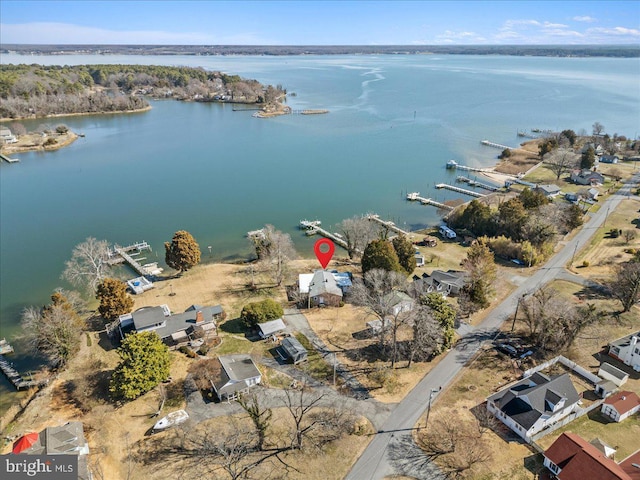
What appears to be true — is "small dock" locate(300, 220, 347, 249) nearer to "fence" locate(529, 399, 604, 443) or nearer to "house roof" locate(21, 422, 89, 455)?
"fence" locate(529, 399, 604, 443)

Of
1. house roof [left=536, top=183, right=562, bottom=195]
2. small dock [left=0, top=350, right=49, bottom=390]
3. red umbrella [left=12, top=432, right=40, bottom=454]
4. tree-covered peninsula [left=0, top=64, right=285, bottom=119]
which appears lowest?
small dock [left=0, top=350, right=49, bottom=390]

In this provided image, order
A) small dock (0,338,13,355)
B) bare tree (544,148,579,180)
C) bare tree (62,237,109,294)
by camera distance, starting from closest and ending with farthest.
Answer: small dock (0,338,13,355) < bare tree (62,237,109,294) < bare tree (544,148,579,180)

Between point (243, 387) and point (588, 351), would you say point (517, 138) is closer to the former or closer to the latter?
point (588, 351)

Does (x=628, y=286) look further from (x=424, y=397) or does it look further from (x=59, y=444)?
(x=59, y=444)

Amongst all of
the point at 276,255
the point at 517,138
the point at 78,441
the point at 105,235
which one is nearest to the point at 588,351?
the point at 276,255

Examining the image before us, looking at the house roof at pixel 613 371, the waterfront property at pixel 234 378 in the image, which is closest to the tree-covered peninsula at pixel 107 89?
the waterfront property at pixel 234 378

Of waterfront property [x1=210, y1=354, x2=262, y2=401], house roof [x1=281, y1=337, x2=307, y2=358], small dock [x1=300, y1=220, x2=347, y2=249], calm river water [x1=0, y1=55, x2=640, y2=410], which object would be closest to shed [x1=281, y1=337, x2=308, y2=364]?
house roof [x1=281, y1=337, x2=307, y2=358]
